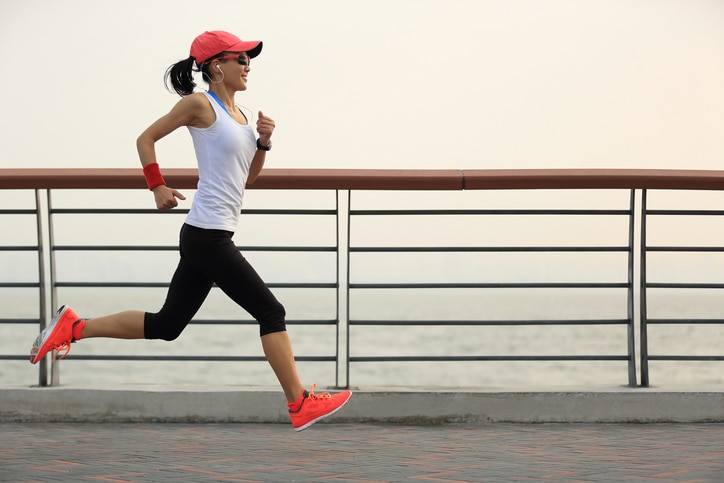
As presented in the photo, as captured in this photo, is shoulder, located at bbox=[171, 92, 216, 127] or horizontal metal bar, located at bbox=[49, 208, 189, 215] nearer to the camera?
shoulder, located at bbox=[171, 92, 216, 127]

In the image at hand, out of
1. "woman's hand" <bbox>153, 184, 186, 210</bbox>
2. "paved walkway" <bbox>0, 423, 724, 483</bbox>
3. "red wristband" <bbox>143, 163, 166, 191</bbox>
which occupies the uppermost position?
"red wristband" <bbox>143, 163, 166, 191</bbox>

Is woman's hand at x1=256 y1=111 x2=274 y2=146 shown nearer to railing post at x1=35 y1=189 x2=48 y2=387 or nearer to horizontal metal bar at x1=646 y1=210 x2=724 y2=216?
railing post at x1=35 y1=189 x2=48 y2=387

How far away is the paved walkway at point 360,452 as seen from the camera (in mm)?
4191

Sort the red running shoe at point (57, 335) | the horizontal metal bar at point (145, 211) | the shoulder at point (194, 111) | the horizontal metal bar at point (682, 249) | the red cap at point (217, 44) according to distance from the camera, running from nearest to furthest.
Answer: the shoulder at point (194, 111) < the red cap at point (217, 44) < the red running shoe at point (57, 335) < the horizontal metal bar at point (145, 211) < the horizontal metal bar at point (682, 249)

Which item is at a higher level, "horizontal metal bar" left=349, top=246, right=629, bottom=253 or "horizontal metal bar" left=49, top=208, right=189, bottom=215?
"horizontal metal bar" left=49, top=208, right=189, bottom=215

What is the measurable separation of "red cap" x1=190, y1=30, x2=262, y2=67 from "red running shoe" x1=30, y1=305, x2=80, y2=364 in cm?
126

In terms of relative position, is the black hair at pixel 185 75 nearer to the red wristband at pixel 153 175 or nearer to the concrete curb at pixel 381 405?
the red wristband at pixel 153 175

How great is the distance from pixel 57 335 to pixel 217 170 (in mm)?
1102

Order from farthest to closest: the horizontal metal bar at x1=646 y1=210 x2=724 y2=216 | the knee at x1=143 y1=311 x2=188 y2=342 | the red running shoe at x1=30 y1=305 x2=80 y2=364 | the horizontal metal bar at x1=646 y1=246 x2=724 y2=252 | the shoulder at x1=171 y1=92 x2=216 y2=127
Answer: the horizontal metal bar at x1=646 y1=246 x2=724 y2=252 → the horizontal metal bar at x1=646 y1=210 x2=724 y2=216 → the red running shoe at x1=30 y1=305 x2=80 y2=364 → the knee at x1=143 y1=311 x2=188 y2=342 → the shoulder at x1=171 y1=92 x2=216 y2=127

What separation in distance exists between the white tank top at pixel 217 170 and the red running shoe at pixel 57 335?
831 mm

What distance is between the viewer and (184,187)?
5.39 meters

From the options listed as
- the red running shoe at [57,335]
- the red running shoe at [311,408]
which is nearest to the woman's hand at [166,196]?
the red running shoe at [57,335]

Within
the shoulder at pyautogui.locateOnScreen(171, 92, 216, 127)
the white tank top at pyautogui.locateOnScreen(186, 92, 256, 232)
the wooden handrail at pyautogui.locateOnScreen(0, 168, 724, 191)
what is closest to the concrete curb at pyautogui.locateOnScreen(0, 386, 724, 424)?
the wooden handrail at pyautogui.locateOnScreen(0, 168, 724, 191)

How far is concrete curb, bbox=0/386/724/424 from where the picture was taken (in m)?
5.71
